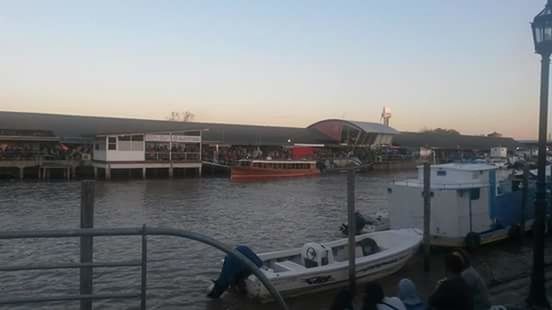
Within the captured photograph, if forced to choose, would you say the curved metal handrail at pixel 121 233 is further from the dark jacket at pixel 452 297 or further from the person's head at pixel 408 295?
the person's head at pixel 408 295

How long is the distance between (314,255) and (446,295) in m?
7.55

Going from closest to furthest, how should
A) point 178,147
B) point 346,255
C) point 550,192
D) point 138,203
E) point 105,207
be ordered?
point 346,255 < point 550,192 < point 105,207 < point 138,203 < point 178,147

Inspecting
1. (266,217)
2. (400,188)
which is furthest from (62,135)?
(400,188)

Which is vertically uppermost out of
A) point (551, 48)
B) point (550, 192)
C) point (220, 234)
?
point (551, 48)

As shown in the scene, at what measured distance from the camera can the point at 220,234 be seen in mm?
21844

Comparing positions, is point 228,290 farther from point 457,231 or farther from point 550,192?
point 550,192

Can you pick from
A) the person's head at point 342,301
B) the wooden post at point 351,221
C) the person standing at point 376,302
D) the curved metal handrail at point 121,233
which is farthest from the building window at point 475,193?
the curved metal handrail at point 121,233

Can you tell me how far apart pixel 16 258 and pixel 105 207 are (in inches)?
511

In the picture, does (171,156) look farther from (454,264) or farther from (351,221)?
(454,264)

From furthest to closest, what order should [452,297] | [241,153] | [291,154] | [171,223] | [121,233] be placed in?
[291,154], [241,153], [171,223], [452,297], [121,233]

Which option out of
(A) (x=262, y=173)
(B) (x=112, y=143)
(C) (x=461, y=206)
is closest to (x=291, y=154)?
(A) (x=262, y=173)

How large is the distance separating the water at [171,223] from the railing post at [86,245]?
7.44 metres

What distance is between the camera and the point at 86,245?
15.6ft

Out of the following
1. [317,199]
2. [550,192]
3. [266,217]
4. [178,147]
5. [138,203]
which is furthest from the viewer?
[178,147]
